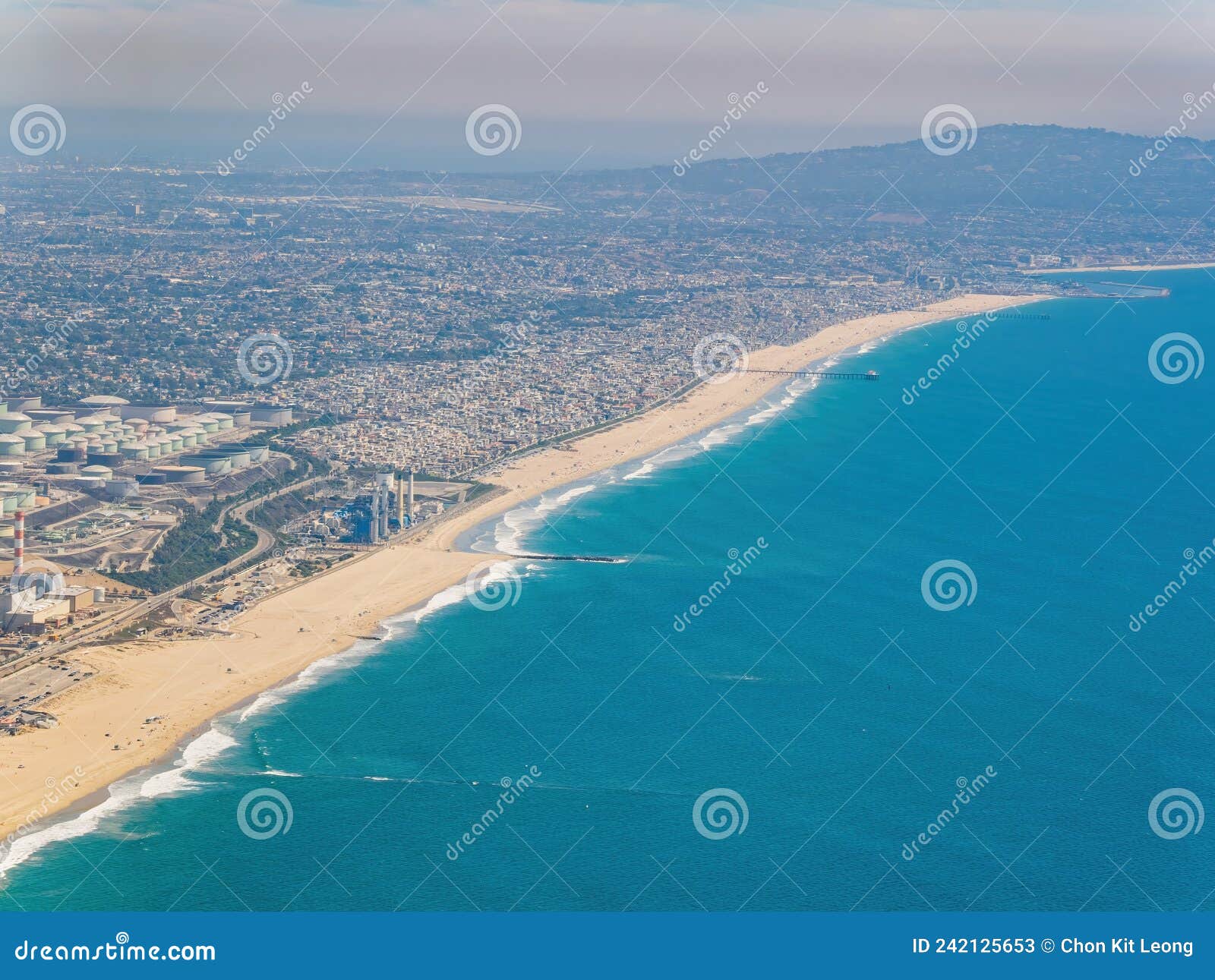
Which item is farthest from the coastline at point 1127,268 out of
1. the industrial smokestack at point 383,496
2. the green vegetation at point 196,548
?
the green vegetation at point 196,548

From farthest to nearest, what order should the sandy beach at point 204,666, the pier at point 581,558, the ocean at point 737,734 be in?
1. the pier at point 581,558
2. the sandy beach at point 204,666
3. the ocean at point 737,734

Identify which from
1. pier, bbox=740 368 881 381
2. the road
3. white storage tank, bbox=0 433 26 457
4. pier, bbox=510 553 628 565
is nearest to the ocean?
pier, bbox=510 553 628 565

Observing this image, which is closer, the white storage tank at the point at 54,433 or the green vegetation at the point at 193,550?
the green vegetation at the point at 193,550

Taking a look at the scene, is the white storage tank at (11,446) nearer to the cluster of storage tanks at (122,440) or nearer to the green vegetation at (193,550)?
the cluster of storage tanks at (122,440)

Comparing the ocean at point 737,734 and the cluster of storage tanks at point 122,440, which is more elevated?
the cluster of storage tanks at point 122,440

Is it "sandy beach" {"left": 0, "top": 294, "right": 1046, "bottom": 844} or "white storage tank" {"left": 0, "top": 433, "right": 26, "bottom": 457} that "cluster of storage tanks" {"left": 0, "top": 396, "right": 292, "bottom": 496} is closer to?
"white storage tank" {"left": 0, "top": 433, "right": 26, "bottom": 457}

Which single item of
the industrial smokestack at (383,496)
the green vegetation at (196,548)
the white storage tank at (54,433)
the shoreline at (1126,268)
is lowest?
the green vegetation at (196,548)
